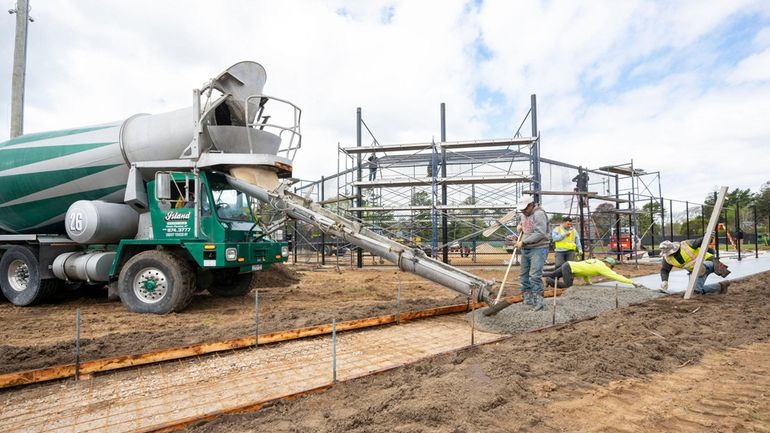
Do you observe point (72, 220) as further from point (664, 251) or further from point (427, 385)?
point (664, 251)

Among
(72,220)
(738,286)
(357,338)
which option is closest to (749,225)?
(738,286)

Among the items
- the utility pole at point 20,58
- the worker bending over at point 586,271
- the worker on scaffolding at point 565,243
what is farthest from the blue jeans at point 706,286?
Result: the utility pole at point 20,58

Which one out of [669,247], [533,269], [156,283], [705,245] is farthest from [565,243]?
[156,283]

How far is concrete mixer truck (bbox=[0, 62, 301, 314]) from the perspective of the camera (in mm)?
7219

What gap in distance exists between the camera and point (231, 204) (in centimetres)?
Result: 784

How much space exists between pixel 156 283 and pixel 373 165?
11321 millimetres

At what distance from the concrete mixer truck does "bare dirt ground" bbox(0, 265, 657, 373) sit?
51 cm

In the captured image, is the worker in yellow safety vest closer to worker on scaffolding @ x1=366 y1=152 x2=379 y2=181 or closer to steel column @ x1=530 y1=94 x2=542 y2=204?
→ steel column @ x1=530 y1=94 x2=542 y2=204

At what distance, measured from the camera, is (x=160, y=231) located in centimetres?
737

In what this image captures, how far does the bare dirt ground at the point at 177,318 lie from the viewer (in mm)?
4880

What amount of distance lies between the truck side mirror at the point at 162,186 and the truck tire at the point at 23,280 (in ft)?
11.4

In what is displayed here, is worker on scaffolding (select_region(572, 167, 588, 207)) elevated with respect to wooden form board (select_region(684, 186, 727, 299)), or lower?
elevated

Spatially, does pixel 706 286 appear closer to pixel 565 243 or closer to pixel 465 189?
pixel 565 243

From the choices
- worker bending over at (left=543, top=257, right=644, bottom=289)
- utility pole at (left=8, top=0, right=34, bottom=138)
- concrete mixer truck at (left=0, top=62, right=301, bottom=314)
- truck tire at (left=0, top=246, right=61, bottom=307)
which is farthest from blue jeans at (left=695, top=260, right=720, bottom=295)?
utility pole at (left=8, top=0, right=34, bottom=138)
